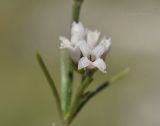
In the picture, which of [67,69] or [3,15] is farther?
[3,15]

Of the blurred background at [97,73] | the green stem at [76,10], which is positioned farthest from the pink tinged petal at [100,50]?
the blurred background at [97,73]

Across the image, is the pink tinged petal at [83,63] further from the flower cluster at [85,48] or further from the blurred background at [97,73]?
the blurred background at [97,73]

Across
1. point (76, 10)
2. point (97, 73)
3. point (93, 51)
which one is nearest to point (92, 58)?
point (93, 51)

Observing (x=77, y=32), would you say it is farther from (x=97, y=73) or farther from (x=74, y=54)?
(x=97, y=73)

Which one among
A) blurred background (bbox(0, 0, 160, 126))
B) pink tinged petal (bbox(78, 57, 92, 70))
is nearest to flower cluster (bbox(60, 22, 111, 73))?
pink tinged petal (bbox(78, 57, 92, 70))

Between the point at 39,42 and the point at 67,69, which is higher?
the point at 67,69

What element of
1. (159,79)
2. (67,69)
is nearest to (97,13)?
(159,79)

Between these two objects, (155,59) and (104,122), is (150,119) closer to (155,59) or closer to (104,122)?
(104,122)
